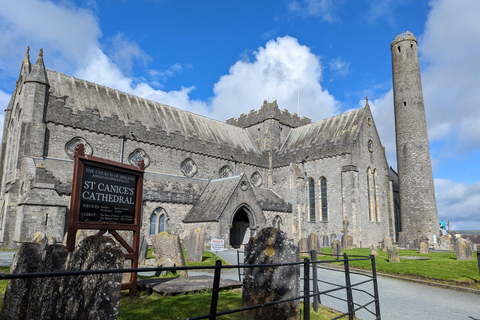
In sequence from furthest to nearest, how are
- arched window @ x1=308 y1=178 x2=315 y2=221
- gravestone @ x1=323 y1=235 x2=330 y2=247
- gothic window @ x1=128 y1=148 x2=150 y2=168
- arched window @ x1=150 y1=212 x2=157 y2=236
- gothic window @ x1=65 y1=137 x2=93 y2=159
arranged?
arched window @ x1=308 y1=178 x2=315 y2=221 < gravestone @ x1=323 y1=235 x2=330 y2=247 < gothic window @ x1=128 y1=148 x2=150 y2=168 < gothic window @ x1=65 y1=137 x2=93 y2=159 < arched window @ x1=150 y1=212 x2=157 y2=236

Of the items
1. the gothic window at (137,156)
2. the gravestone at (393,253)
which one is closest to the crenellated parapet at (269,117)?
the gothic window at (137,156)

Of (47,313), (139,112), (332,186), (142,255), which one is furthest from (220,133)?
(47,313)

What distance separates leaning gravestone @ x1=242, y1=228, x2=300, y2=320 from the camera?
17.5 ft

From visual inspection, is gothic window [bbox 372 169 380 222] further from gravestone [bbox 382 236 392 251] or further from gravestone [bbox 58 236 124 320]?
gravestone [bbox 58 236 124 320]

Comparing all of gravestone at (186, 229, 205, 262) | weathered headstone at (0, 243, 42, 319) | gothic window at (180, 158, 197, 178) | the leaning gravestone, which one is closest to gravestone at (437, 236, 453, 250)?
gothic window at (180, 158, 197, 178)

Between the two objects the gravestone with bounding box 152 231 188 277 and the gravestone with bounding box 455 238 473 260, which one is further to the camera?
the gravestone with bounding box 455 238 473 260

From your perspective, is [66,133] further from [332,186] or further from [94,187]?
[332,186]

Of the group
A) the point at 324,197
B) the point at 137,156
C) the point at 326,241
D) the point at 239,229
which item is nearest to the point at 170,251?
the point at 137,156

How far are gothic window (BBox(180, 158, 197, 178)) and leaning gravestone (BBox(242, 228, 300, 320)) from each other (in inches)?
836

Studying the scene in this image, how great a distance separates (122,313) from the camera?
538 cm

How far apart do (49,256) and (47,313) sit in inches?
37.9

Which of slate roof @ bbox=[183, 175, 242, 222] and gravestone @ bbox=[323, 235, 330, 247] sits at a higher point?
slate roof @ bbox=[183, 175, 242, 222]

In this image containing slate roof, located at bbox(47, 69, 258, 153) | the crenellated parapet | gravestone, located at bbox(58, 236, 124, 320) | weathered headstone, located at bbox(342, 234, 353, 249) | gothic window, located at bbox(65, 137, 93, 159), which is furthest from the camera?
the crenellated parapet

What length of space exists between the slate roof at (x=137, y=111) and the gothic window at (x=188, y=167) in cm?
197
